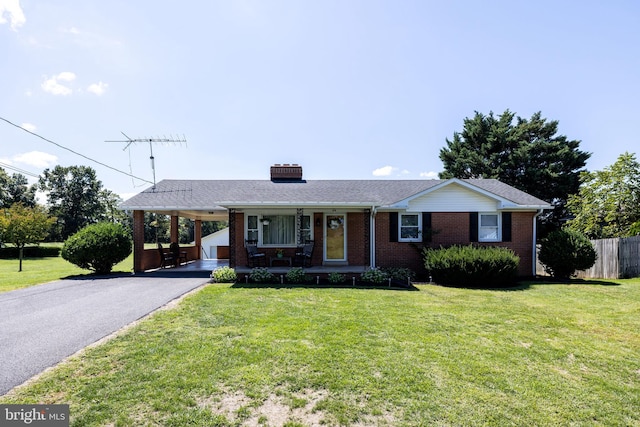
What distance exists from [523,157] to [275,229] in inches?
1076

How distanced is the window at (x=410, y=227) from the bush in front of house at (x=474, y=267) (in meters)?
1.81

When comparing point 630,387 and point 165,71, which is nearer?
point 630,387

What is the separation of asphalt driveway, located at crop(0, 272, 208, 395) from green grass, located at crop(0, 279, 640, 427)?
49 cm

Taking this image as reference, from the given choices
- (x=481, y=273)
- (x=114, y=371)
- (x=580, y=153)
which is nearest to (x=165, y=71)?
(x=114, y=371)

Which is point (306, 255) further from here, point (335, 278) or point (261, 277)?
point (261, 277)

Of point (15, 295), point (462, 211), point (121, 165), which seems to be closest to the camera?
point (15, 295)

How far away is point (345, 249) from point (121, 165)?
1467 centimetres

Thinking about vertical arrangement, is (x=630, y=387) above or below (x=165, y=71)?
below

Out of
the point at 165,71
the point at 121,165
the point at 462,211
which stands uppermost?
the point at 165,71

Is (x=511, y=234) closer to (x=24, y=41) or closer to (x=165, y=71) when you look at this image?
(x=165, y=71)

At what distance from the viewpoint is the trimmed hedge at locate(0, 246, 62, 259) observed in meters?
28.6

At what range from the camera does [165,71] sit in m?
12.2

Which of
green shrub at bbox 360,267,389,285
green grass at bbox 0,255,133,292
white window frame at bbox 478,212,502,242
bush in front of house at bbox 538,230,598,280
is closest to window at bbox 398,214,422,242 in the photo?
white window frame at bbox 478,212,502,242

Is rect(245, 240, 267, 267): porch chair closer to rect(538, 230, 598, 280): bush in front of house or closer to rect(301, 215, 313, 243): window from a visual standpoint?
rect(301, 215, 313, 243): window
